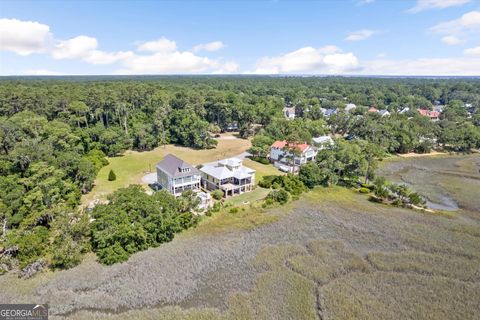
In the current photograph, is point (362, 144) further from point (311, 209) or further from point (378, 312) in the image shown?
point (378, 312)

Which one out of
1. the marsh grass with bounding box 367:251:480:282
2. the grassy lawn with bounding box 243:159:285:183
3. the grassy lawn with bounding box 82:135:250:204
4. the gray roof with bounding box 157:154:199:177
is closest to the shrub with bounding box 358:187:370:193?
the grassy lawn with bounding box 243:159:285:183

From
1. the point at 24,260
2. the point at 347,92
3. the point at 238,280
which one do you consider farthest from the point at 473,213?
the point at 347,92

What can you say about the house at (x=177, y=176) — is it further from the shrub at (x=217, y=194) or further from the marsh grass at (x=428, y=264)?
the marsh grass at (x=428, y=264)

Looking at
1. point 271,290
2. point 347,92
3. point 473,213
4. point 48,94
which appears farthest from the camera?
point 347,92

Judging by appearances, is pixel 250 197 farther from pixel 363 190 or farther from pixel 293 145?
pixel 363 190

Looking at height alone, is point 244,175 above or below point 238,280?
above

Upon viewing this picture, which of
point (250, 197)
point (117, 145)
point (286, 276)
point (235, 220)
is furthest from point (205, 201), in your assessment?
point (117, 145)

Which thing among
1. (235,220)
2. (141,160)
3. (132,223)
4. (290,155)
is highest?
(290,155)
